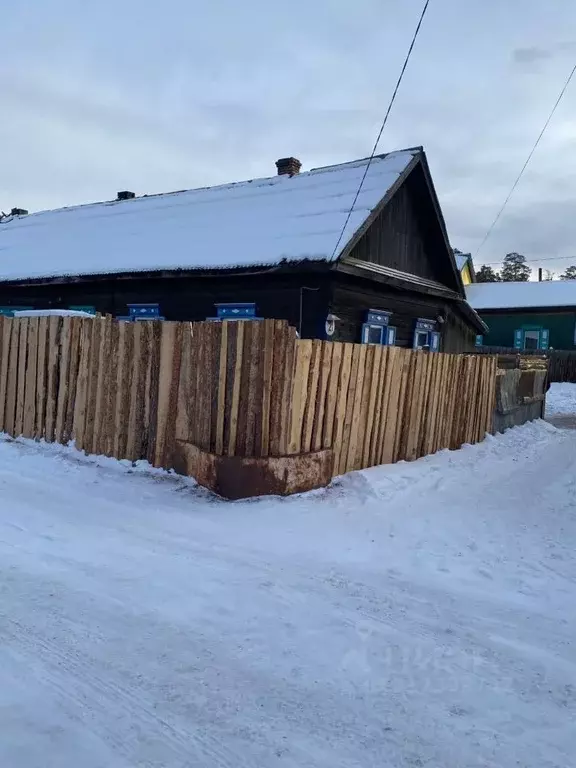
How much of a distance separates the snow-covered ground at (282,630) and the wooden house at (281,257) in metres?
6.14

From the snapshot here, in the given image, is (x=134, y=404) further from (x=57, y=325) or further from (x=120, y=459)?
(x=57, y=325)

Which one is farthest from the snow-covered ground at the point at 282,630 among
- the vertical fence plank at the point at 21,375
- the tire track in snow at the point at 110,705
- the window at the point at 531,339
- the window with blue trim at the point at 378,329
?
the window at the point at 531,339

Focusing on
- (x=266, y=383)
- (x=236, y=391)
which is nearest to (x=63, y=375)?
(x=236, y=391)

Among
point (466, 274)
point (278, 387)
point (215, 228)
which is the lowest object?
point (278, 387)

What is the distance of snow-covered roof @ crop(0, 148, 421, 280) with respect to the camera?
1159cm

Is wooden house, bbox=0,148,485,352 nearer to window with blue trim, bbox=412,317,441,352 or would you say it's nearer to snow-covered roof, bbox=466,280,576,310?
window with blue trim, bbox=412,317,441,352

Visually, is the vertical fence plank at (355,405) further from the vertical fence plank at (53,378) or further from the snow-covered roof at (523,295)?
the snow-covered roof at (523,295)

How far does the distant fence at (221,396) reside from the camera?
19.7ft

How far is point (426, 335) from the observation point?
1594 cm

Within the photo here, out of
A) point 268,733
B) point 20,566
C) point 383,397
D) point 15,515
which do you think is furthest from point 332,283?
point 268,733

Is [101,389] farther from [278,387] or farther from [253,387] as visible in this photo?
[278,387]

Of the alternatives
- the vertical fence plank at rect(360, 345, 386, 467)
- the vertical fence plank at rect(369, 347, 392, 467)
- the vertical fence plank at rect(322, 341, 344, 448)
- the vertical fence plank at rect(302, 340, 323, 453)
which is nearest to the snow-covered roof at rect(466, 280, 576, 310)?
the vertical fence plank at rect(369, 347, 392, 467)

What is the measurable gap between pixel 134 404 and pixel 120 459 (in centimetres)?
65

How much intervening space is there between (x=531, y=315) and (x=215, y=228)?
24.5 m
